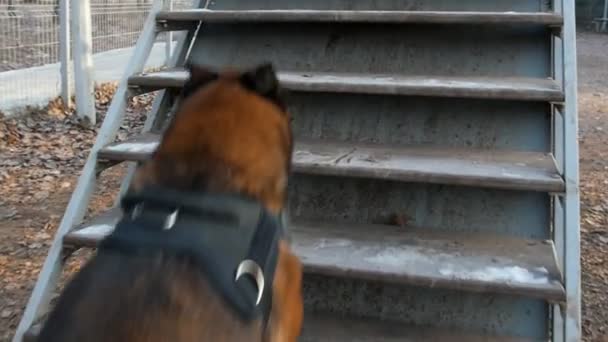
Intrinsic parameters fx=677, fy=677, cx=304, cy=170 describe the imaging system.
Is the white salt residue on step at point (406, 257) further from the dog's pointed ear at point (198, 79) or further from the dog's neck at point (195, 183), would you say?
the dog's pointed ear at point (198, 79)

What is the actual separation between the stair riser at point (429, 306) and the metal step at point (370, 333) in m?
0.04

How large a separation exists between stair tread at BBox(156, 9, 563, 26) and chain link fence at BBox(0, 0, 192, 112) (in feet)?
11.4

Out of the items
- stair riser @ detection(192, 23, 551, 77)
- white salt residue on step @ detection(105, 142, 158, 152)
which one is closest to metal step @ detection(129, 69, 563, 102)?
stair riser @ detection(192, 23, 551, 77)

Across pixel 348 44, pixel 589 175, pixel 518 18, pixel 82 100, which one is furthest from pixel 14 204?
pixel 589 175

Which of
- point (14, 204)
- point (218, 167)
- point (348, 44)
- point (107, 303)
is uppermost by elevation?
point (348, 44)

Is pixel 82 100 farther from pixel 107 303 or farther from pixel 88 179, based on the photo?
pixel 107 303

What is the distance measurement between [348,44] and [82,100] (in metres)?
3.93

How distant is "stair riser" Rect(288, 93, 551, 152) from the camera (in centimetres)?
276

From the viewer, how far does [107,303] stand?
1350mm

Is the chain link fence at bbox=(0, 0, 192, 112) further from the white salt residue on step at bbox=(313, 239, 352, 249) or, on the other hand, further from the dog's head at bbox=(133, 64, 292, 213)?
the dog's head at bbox=(133, 64, 292, 213)

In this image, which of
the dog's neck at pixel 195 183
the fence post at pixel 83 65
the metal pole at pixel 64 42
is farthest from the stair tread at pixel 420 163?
the metal pole at pixel 64 42

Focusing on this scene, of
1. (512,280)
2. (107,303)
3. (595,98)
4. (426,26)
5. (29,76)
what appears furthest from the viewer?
(595,98)

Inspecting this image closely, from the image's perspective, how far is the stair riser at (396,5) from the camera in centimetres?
324

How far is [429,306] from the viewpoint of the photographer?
2504 mm
